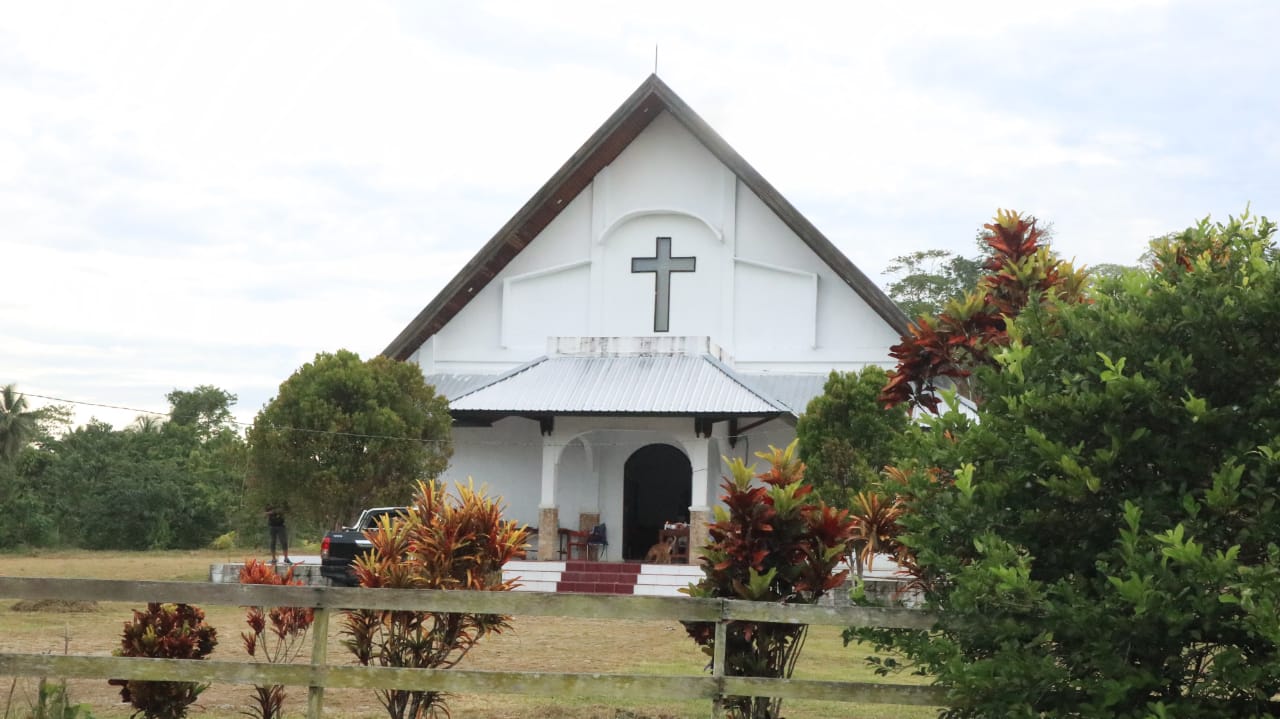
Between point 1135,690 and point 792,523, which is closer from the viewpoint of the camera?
point 1135,690

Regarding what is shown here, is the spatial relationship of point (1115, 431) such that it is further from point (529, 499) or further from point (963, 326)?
point (529, 499)

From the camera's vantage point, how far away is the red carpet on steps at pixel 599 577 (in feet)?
81.1

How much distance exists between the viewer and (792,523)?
320 inches

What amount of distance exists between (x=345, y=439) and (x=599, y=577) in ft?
18.1

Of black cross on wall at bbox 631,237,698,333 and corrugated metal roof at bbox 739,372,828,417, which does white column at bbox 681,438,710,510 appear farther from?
black cross on wall at bbox 631,237,698,333

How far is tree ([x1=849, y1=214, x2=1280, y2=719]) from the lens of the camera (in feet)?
19.1

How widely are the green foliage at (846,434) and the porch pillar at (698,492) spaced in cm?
233

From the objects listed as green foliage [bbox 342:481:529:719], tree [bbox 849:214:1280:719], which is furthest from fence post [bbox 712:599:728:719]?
green foliage [bbox 342:481:529:719]

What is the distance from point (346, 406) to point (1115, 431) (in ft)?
71.1

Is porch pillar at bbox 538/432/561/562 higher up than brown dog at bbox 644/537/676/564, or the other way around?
porch pillar at bbox 538/432/561/562

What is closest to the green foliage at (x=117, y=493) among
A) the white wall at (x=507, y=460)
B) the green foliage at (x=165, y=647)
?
the white wall at (x=507, y=460)

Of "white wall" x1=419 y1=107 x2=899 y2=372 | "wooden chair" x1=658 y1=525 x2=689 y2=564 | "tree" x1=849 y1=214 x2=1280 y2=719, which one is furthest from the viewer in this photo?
"white wall" x1=419 y1=107 x2=899 y2=372

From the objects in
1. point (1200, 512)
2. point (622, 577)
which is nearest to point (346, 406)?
point (622, 577)

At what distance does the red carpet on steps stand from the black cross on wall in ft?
19.1
